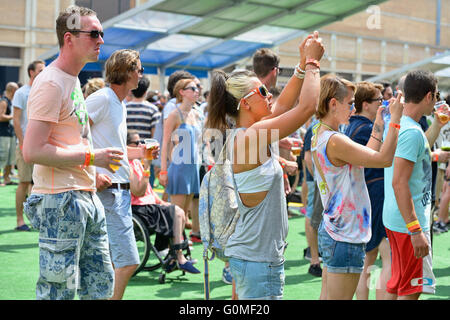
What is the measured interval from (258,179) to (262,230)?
10.2 inches

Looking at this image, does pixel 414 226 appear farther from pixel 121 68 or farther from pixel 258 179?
pixel 121 68

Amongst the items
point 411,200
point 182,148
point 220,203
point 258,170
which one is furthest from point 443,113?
point 182,148

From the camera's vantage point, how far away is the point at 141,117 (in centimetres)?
779

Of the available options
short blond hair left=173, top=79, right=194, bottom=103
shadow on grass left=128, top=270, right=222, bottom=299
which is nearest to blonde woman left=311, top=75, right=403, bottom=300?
shadow on grass left=128, top=270, right=222, bottom=299

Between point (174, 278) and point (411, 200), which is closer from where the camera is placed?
point (411, 200)

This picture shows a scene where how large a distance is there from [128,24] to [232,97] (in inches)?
474

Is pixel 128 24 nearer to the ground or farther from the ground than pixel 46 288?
farther from the ground

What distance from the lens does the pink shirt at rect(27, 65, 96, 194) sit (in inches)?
122

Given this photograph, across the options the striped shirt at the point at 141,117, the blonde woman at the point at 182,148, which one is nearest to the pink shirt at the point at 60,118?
the blonde woman at the point at 182,148

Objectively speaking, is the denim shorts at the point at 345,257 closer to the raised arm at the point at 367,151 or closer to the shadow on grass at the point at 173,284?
the raised arm at the point at 367,151

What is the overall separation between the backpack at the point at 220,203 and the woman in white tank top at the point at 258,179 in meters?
0.04

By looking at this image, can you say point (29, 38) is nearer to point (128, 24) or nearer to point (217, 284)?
point (128, 24)

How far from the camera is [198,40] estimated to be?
16984 millimetres
